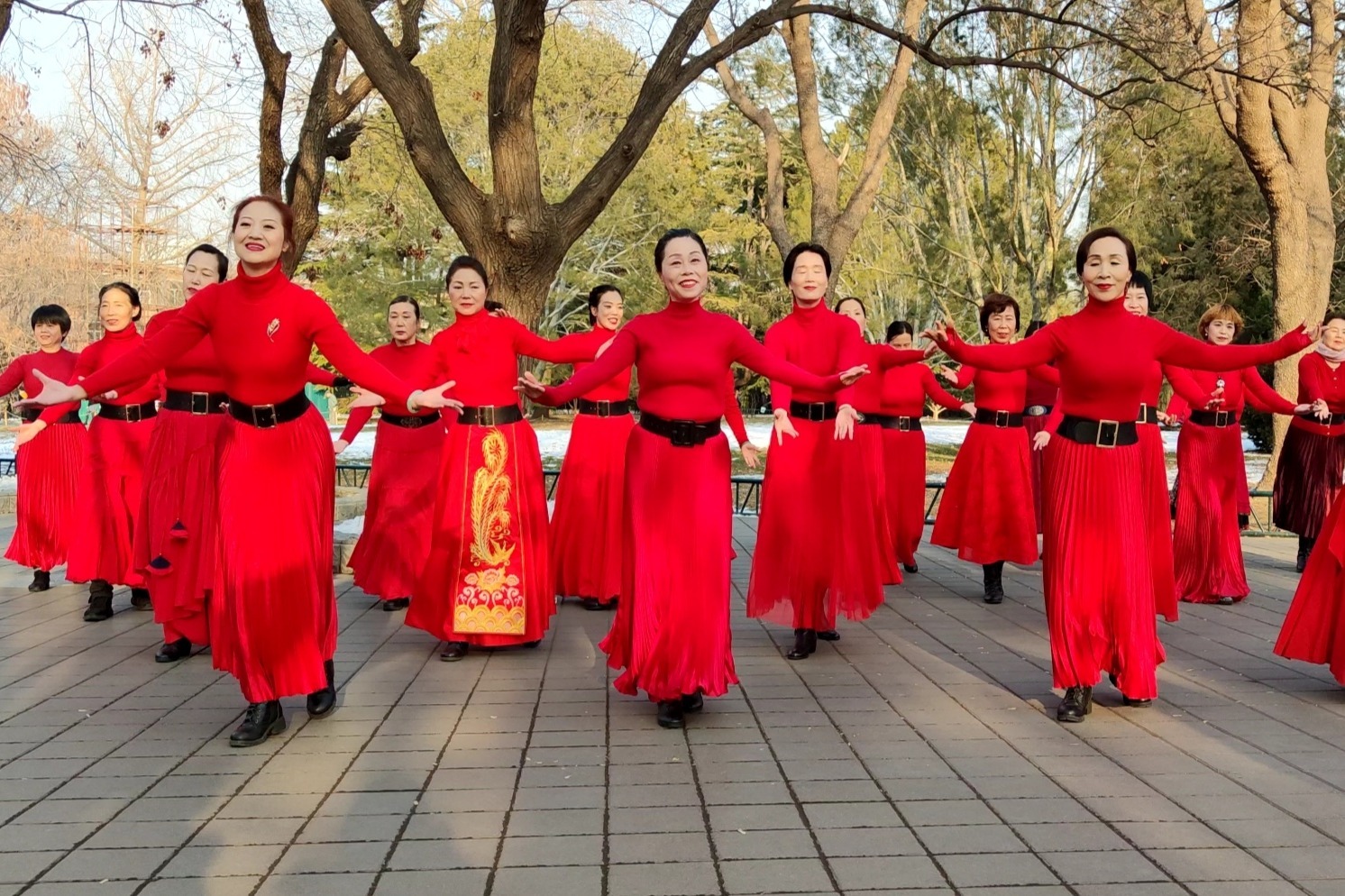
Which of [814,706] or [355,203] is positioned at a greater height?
[355,203]

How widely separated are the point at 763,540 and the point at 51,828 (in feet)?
13.1

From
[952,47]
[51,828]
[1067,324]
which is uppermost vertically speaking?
[952,47]

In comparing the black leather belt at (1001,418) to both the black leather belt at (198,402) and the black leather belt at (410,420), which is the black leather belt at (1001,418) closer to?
the black leather belt at (410,420)

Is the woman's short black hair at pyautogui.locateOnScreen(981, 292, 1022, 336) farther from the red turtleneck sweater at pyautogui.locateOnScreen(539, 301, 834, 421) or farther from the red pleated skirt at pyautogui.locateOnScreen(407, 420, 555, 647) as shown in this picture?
the red pleated skirt at pyautogui.locateOnScreen(407, 420, 555, 647)

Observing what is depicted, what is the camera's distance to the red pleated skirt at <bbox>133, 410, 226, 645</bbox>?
632 centimetres

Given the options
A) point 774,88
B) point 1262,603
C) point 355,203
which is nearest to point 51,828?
point 1262,603

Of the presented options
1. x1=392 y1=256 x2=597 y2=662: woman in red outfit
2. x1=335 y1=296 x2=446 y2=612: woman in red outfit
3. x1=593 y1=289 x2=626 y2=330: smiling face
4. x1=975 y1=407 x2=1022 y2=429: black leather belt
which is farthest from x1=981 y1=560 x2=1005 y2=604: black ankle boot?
x1=335 y1=296 x2=446 y2=612: woman in red outfit

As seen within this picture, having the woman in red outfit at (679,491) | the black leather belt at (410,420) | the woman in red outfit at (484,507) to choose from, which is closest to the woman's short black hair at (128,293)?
the black leather belt at (410,420)

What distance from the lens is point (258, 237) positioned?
495 cm

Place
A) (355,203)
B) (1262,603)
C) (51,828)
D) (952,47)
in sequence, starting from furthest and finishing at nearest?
1. (355,203)
2. (952,47)
3. (1262,603)
4. (51,828)

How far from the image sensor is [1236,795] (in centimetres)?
432

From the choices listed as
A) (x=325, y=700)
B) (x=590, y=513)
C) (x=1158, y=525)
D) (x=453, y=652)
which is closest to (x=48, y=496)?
(x=453, y=652)

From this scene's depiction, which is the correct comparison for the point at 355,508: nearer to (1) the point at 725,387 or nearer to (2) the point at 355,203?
(1) the point at 725,387

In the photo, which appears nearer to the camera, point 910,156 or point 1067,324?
point 1067,324
